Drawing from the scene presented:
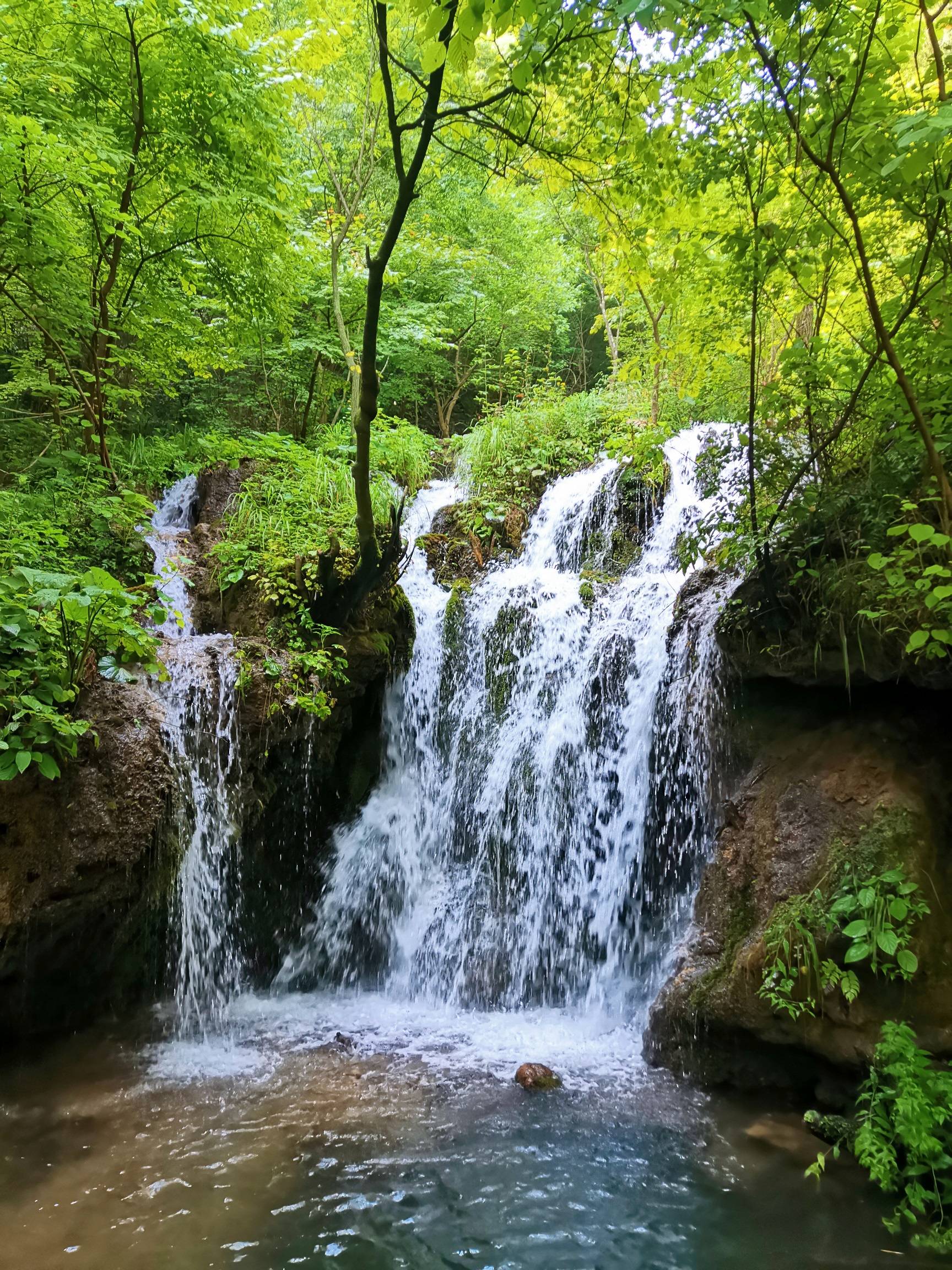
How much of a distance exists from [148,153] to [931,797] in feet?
26.4

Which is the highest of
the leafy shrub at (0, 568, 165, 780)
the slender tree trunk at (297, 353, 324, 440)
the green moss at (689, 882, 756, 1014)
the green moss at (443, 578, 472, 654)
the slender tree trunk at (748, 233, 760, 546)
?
the slender tree trunk at (297, 353, 324, 440)

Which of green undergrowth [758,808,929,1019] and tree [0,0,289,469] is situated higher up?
tree [0,0,289,469]

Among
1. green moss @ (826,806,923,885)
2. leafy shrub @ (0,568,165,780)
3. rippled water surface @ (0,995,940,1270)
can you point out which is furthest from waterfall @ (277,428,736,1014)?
leafy shrub @ (0,568,165,780)

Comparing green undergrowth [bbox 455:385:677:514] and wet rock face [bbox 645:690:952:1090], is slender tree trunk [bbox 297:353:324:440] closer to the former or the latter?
green undergrowth [bbox 455:385:677:514]

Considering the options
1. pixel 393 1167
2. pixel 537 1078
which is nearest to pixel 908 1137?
pixel 537 1078

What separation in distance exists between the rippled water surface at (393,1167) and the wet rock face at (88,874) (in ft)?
1.19

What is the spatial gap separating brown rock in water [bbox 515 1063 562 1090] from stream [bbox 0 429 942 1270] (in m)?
0.07

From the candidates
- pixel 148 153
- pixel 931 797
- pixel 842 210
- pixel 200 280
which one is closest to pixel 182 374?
pixel 200 280

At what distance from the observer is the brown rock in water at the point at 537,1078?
4.15m

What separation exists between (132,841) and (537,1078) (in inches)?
122

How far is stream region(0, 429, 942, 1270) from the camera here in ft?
9.86

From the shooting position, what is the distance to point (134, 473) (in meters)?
9.15

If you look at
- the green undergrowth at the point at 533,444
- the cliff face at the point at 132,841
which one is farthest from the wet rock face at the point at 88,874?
the green undergrowth at the point at 533,444

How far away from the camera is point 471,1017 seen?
17.4 ft
